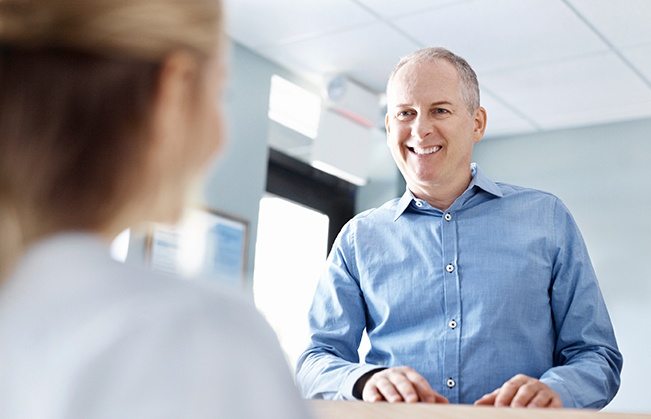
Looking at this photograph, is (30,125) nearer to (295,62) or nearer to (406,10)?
(406,10)

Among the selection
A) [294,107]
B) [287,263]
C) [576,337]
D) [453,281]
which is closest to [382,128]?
[294,107]

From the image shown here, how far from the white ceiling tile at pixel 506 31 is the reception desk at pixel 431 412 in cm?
261

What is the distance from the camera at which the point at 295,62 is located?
4.09 meters

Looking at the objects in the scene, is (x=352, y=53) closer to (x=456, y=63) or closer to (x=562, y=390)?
(x=456, y=63)

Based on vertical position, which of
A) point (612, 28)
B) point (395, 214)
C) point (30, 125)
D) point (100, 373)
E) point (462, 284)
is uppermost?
point (612, 28)

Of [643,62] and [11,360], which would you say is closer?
[11,360]

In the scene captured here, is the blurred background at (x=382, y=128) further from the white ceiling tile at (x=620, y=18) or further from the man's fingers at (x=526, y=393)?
the man's fingers at (x=526, y=393)

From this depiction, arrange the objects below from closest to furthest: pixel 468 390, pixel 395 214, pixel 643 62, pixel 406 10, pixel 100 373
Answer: pixel 100 373, pixel 468 390, pixel 395 214, pixel 406 10, pixel 643 62

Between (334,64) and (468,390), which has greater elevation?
(334,64)

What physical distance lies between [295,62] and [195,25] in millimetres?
3597

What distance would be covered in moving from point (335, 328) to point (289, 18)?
2210mm

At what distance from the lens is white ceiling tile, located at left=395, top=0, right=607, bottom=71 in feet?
11.2

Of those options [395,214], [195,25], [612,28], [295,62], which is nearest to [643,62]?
[612,28]

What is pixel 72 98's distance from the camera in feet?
1.74
